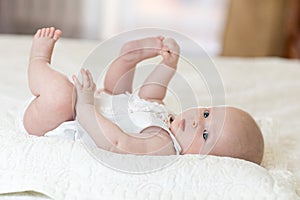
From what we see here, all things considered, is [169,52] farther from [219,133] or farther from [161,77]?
[219,133]

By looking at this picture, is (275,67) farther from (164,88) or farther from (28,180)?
(28,180)

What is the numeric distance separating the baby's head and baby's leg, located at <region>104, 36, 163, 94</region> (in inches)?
9.6

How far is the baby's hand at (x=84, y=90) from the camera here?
3.87 ft

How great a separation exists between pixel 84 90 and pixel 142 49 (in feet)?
0.92

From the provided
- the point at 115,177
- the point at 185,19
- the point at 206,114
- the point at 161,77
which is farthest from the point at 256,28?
the point at 115,177

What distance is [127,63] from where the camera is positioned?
4.67 ft

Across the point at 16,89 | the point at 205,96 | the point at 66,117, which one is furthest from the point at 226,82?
the point at 66,117

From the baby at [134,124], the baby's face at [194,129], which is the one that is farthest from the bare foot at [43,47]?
the baby's face at [194,129]

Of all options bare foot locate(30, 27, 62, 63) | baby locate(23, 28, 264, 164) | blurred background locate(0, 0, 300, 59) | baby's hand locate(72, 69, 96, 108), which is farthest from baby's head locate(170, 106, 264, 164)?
blurred background locate(0, 0, 300, 59)

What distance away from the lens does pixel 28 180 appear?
Result: 40.2 inches

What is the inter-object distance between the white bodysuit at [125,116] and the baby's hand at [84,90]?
0.16 feet

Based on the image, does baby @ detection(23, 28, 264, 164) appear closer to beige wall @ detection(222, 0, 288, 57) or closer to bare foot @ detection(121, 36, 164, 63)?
bare foot @ detection(121, 36, 164, 63)

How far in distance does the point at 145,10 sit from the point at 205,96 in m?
1.95

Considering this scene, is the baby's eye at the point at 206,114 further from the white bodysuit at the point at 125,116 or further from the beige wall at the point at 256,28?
the beige wall at the point at 256,28
